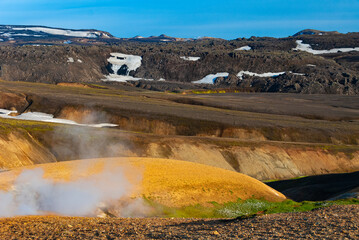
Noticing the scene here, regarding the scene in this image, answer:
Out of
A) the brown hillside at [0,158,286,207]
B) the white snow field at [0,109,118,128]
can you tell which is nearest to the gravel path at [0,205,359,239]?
the brown hillside at [0,158,286,207]

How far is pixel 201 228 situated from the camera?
80.1ft

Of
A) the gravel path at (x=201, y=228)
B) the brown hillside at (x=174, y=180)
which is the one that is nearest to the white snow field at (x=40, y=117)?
the brown hillside at (x=174, y=180)

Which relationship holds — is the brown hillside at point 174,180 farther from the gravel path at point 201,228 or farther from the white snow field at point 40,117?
the white snow field at point 40,117

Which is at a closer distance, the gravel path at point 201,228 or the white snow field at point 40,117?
the gravel path at point 201,228

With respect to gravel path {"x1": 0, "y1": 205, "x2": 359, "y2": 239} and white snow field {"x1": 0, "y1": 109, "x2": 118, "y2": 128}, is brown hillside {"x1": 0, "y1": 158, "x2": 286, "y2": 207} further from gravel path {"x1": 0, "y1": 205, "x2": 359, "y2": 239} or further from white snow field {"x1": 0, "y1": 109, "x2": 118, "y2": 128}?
white snow field {"x1": 0, "y1": 109, "x2": 118, "y2": 128}

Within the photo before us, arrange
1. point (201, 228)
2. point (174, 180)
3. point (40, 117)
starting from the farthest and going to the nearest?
point (40, 117)
point (174, 180)
point (201, 228)

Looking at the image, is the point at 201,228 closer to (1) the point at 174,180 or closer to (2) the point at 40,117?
(1) the point at 174,180

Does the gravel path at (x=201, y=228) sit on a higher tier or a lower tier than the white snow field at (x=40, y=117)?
higher

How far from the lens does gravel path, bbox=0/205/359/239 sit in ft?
71.5

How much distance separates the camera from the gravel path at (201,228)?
21797mm

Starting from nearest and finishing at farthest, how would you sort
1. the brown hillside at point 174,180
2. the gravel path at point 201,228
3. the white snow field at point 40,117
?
the gravel path at point 201,228 → the brown hillside at point 174,180 → the white snow field at point 40,117

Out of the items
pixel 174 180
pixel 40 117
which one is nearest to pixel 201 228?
pixel 174 180

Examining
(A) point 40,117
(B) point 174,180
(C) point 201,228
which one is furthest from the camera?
(A) point 40,117

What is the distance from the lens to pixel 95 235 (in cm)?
2286
